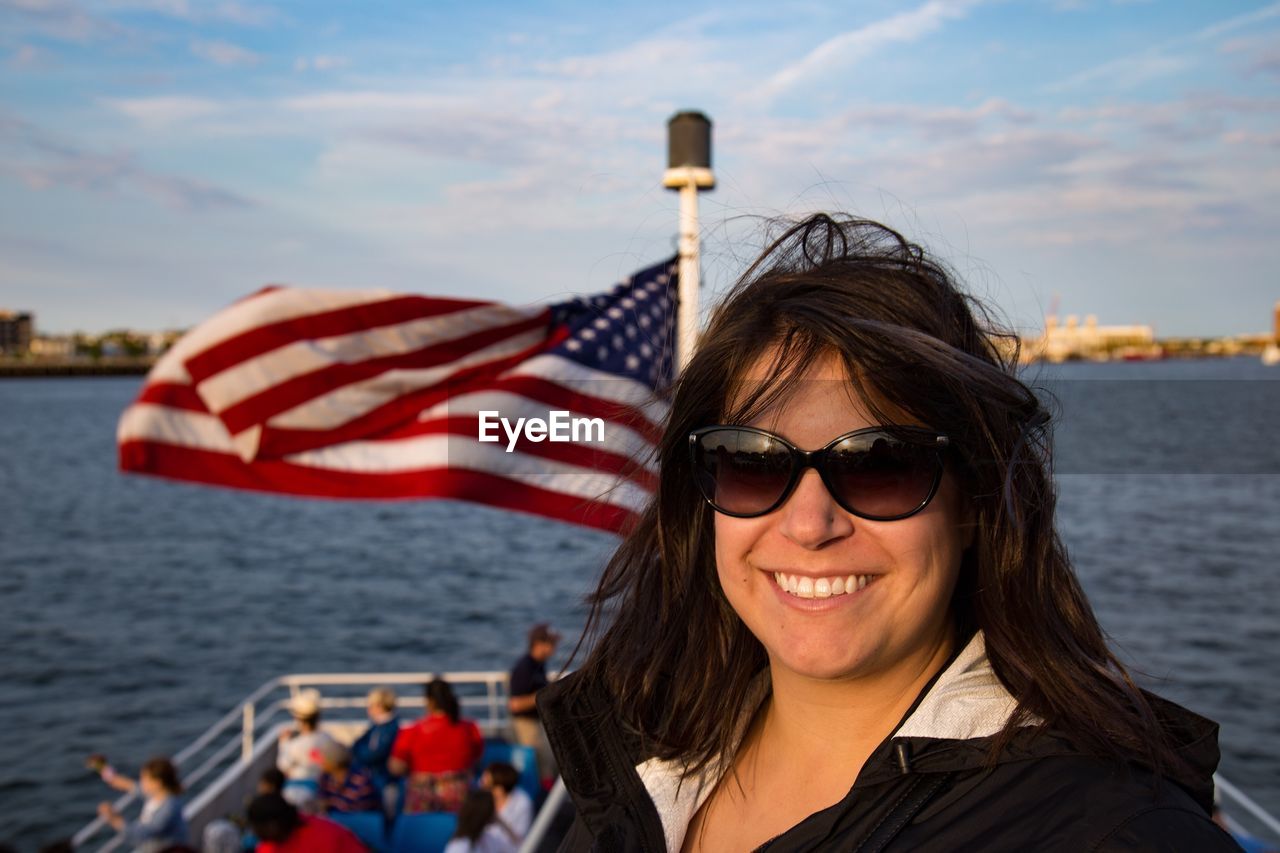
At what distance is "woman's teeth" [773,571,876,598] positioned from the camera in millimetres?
1770

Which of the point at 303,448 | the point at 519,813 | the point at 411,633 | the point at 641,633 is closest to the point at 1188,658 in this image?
the point at 411,633

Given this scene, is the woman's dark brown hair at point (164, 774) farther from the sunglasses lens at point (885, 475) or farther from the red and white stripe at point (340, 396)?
the sunglasses lens at point (885, 475)

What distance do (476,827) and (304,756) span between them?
263 cm

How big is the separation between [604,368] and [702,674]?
4948 mm

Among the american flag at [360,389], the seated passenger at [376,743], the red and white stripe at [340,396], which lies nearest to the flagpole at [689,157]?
the american flag at [360,389]

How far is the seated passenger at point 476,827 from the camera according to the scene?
6.40 meters

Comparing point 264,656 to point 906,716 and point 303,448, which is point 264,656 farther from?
point 906,716

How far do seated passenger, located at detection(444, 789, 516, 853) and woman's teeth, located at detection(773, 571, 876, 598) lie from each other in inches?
203

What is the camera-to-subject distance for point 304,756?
331 inches

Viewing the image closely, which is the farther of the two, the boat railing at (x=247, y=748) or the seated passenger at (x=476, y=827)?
the boat railing at (x=247, y=748)

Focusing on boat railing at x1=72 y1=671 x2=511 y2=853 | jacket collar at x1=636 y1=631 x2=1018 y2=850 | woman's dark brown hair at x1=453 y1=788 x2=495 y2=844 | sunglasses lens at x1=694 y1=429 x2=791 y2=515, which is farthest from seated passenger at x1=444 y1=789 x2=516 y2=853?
sunglasses lens at x1=694 y1=429 x2=791 y2=515

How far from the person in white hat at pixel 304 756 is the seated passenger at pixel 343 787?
8 centimetres

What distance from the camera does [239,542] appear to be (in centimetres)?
3634

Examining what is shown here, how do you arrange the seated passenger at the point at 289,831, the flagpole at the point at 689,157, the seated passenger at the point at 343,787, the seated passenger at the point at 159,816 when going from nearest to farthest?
the seated passenger at the point at 289,831 → the flagpole at the point at 689,157 → the seated passenger at the point at 159,816 → the seated passenger at the point at 343,787
